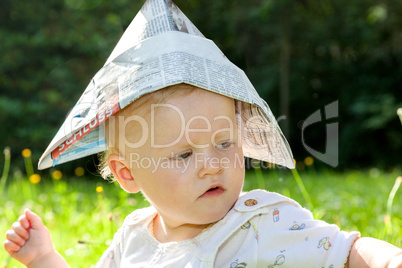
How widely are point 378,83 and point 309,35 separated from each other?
66.8 inches

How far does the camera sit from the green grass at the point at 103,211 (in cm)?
247

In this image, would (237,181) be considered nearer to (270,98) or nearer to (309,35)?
(270,98)

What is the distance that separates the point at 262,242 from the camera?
1544 millimetres

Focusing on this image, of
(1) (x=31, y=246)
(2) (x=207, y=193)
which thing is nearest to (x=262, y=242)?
(2) (x=207, y=193)

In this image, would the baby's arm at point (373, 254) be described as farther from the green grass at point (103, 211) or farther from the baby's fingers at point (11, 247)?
the baby's fingers at point (11, 247)

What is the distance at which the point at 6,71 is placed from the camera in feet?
27.2

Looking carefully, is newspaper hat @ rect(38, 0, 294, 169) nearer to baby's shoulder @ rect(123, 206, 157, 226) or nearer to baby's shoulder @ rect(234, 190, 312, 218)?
baby's shoulder @ rect(234, 190, 312, 218)

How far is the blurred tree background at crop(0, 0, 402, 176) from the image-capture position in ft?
26.2

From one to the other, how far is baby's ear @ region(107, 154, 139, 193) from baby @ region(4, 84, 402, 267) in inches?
2.6

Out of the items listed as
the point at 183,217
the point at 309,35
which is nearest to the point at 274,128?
the point at 183,217

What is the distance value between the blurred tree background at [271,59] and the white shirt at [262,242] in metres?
6.26

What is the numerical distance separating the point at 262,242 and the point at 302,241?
0.12 meters

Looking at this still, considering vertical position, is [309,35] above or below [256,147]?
above

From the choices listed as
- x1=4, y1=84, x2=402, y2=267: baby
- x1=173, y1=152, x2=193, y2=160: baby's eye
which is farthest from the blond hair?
x1=173, y1=152, x2=193, y2=160: baby's eye
